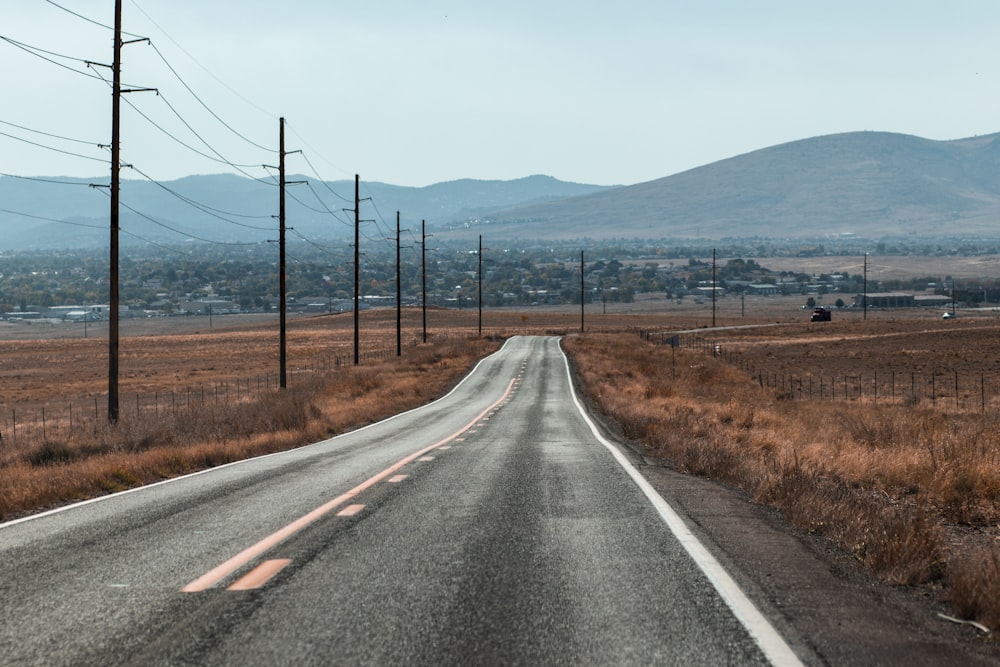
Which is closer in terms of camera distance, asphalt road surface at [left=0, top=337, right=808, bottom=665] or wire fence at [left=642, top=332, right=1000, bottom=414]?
asphalt road surface at [left=0, top=337, right=808, bottom=665]

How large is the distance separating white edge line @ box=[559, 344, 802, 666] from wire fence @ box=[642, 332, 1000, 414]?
1157 inches

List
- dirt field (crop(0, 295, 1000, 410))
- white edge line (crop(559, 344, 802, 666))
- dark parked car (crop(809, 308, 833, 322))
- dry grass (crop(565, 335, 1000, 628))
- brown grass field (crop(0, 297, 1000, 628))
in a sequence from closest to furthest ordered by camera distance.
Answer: white edge line (crop(559, 344, 802, 666))
dry grass (crop(565, 335, 1000, 628))
brown grass field (crop(0, 297, 1000, 628))
dirt field (crop(0, 295, 1000, 410))
dark parked car (crop(809, 308, 833, 322))

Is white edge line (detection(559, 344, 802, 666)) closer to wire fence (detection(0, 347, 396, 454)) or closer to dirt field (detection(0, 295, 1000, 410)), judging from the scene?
wire fence (detection(0, 347, 396, 454))

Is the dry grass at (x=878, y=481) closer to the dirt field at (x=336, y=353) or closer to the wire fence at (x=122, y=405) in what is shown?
the wire fence at (x=122, y=405)

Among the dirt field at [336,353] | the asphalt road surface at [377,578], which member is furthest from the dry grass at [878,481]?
the dirt field at [336,353]

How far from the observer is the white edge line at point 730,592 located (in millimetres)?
5609

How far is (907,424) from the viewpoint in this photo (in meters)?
20.8

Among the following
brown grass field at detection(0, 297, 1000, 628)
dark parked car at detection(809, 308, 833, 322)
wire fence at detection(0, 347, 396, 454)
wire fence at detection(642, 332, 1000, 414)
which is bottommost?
wire fence at detection(0, 347, 396, 454)

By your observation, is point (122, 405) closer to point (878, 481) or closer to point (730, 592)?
point (878, 481)

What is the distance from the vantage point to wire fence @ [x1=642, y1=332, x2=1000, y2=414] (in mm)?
42781

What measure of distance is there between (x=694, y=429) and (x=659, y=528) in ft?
38.9

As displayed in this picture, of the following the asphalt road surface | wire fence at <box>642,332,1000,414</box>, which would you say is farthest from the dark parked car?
the asphalt road surface

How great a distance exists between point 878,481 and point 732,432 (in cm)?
869

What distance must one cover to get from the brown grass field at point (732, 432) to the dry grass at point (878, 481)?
26mm
